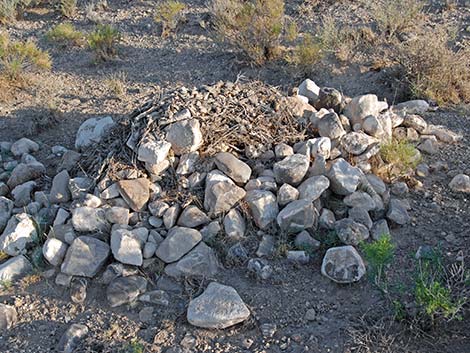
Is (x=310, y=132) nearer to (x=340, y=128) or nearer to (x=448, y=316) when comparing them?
(x=340, y=128)

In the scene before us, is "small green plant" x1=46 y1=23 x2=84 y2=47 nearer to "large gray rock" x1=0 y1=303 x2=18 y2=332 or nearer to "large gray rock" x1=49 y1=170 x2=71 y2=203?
"large gray rock" x1=49 y1=170 x2=71 y2=203

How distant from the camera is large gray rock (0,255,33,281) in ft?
15.7

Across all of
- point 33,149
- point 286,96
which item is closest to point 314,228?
point 286,96

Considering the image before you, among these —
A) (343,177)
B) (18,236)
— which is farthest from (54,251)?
(343,177)

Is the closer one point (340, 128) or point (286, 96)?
point (340, 128)

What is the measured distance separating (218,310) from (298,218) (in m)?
1.01

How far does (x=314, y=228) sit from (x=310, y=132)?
3.91ft

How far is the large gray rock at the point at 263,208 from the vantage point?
489 centimetres

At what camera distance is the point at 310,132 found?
18.8 feet

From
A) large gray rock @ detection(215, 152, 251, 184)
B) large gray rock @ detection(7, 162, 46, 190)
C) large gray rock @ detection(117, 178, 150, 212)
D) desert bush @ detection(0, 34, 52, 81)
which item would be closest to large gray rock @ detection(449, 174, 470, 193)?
large gray rock @ detection(215, 152, 251, 184)

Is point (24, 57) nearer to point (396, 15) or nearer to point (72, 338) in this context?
point (396, 15)

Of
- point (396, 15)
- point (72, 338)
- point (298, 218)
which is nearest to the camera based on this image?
point (72, 338)

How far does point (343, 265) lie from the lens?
14.6 ft

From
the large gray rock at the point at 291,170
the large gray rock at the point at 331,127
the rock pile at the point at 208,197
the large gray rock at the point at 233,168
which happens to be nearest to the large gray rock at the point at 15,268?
the rock pile at the point at 208,197
